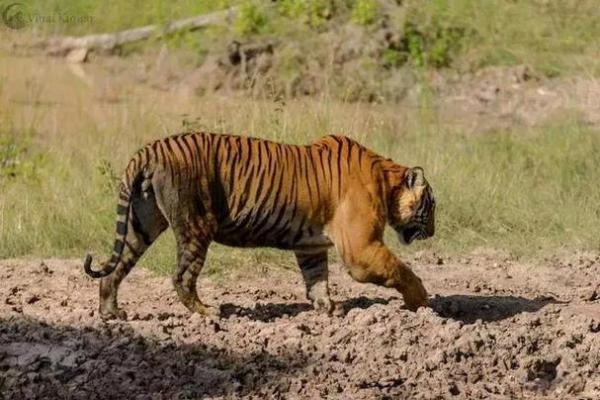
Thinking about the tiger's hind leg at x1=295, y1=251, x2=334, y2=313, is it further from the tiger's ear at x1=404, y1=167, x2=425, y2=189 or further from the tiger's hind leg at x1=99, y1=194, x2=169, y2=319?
the tiger's hind leg at x1=99, y1=194, x2=169, y2=319

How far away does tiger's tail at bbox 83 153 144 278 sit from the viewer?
22.8 ft

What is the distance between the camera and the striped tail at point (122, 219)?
6.95 meters

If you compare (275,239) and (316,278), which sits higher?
(275,239)

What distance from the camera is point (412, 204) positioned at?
7609mm

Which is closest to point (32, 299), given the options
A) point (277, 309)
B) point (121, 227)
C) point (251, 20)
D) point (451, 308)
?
point (121, 227)

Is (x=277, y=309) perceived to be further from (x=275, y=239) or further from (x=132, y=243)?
(x=132, y=243)

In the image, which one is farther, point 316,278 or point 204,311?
point 316,278

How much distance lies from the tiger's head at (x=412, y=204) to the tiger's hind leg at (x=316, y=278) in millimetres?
451

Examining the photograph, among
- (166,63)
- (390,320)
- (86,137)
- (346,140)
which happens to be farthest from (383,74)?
(390,320)

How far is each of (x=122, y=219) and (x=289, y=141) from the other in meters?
4.18

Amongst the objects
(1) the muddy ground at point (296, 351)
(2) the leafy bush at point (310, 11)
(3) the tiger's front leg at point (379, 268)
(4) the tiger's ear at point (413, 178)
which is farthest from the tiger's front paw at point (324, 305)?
(2) the leafy bush at point (310, 11)

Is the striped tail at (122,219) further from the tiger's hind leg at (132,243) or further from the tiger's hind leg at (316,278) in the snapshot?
the tiger's hind leg at (316,278)

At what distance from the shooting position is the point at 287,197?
7297 mm

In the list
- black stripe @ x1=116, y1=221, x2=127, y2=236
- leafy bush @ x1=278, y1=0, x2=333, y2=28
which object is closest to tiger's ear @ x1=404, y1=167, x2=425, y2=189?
black stripe @ x1=116, y1=221, x2=127, y2=236
